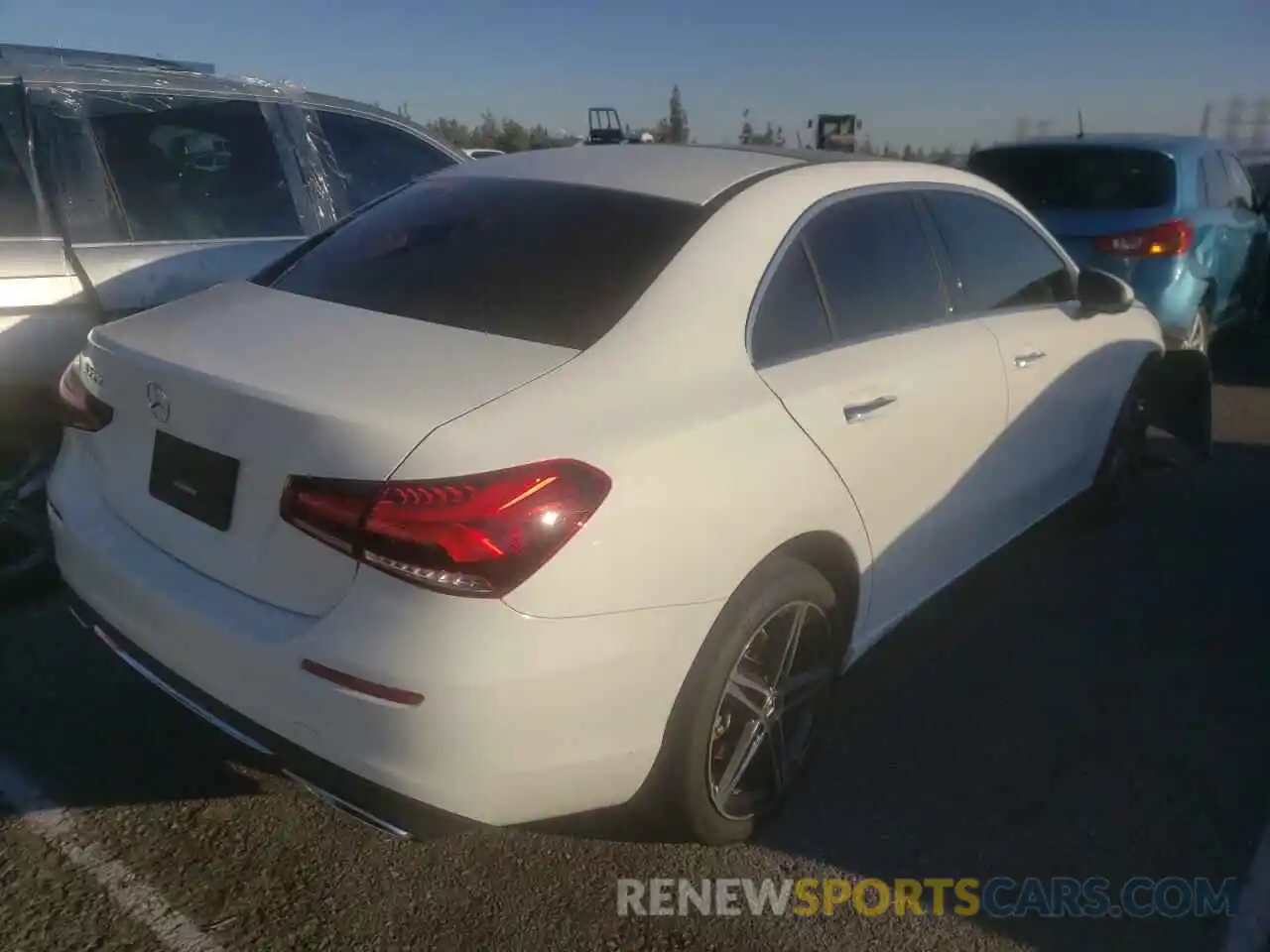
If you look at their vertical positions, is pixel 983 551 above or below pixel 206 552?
below

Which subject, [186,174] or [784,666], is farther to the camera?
[186,174]

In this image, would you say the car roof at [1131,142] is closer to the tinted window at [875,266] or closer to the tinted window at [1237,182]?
the tinted window at [1237,182]

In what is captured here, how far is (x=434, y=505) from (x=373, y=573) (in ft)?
0.59

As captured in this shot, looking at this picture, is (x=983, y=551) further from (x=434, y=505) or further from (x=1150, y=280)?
(x=1150, y=280)

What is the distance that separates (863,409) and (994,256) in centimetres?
139

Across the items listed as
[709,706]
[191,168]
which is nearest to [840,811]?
[709,706]

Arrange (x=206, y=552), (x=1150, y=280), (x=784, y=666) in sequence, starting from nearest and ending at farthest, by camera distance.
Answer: (x=206, y=552), (x=784, y=666), (x=1150, y=280)

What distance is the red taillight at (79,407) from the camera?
2.70 m

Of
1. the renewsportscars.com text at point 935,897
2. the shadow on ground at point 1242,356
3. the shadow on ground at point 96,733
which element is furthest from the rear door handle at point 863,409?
the shadow on ground at point 1242,356

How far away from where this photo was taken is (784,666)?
2869mm

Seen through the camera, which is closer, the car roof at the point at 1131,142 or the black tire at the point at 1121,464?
the black tire at the point at 1121,464

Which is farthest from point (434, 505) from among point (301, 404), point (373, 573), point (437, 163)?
point (437, 163)

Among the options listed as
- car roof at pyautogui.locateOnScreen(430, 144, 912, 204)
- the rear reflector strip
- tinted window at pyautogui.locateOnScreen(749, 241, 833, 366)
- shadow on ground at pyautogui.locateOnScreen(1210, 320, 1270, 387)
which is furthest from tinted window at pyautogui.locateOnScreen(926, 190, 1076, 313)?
shadow on ground at pyautogui.locateOnScreen(1210, 320, 1270, 387)

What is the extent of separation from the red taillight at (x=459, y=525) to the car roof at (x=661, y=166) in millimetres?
1192
